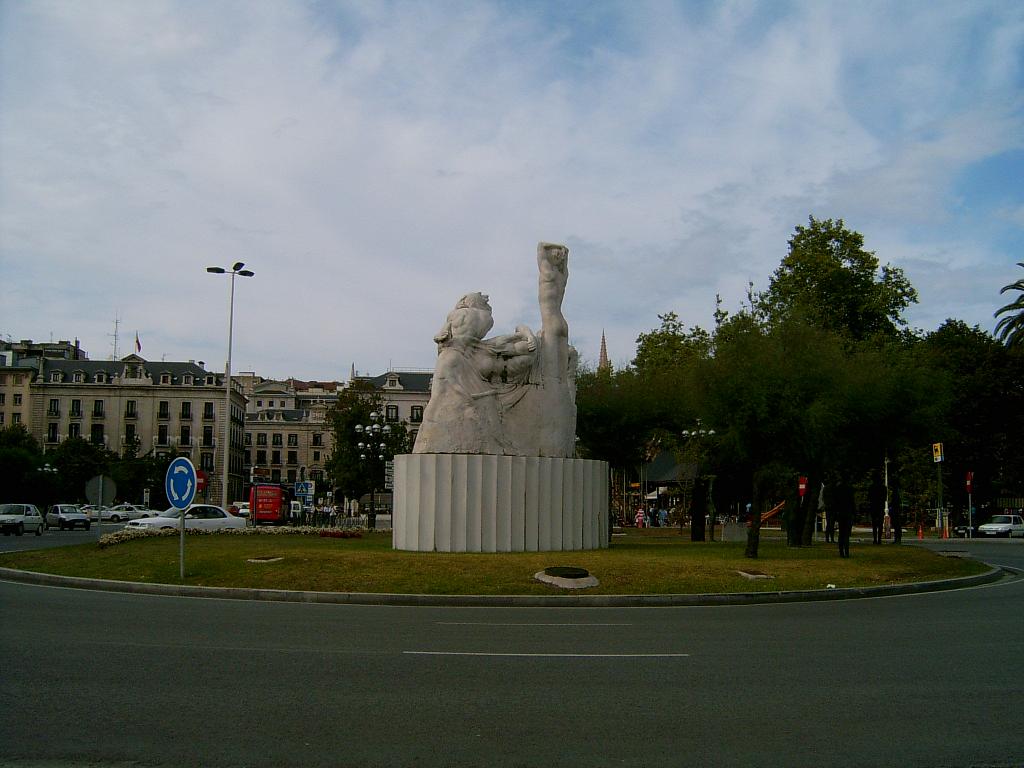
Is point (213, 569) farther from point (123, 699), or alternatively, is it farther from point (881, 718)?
point (881, 718)

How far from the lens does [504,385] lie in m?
26.0

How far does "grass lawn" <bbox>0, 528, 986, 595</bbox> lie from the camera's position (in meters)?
17.4

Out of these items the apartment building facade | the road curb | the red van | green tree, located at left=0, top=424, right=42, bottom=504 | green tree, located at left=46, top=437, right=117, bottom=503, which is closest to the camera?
the road curb

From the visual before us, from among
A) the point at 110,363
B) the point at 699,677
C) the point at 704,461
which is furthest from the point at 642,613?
the point at 110,363

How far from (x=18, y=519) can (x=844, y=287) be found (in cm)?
4192

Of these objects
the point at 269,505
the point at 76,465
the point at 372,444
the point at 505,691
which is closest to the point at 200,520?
the point at 372,444

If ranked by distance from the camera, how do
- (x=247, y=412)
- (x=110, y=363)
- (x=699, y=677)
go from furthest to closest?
(x=247, y=412)
(x=110, y=363)
(x=699, y=677)

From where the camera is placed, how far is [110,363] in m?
107

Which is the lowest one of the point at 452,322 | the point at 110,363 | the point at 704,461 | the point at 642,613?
the point at 642,613

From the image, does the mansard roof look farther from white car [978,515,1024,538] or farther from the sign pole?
the sign pole

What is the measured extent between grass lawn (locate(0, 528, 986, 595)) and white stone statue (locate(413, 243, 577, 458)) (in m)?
3.99

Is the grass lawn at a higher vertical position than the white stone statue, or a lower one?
lower

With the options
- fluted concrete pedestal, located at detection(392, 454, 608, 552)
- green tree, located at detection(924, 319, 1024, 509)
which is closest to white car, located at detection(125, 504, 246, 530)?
fluted concrete pedestal, located at detection(392, 454, 608, 552)

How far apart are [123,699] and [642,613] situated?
907 cm
